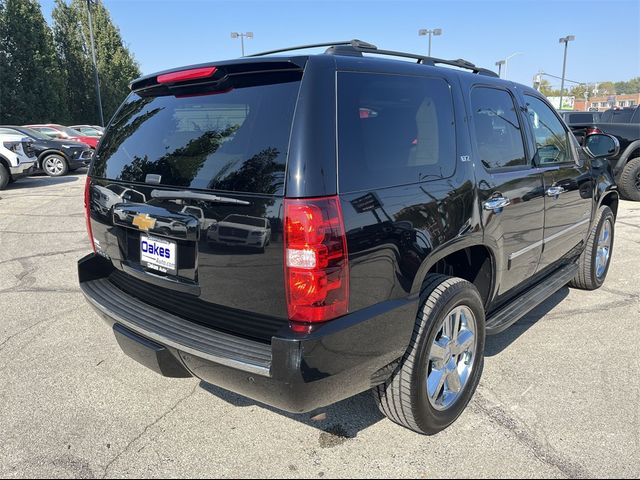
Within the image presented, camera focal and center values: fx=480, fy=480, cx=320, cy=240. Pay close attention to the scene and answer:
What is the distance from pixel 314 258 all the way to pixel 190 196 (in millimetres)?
676

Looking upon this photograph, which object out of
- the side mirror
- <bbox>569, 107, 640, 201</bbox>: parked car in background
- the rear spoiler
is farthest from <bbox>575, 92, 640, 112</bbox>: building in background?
the rear spoiler

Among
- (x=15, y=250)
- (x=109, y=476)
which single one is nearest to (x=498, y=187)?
(x=109, y=476)

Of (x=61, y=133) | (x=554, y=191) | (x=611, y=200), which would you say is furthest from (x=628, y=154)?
(x=61, y=133)

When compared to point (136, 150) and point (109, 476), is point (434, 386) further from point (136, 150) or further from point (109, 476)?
point (136, 150)

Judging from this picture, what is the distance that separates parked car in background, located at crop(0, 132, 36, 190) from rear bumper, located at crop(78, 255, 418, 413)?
36.9 ft

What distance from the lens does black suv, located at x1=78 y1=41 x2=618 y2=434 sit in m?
1.93

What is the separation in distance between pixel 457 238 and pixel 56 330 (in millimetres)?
3202

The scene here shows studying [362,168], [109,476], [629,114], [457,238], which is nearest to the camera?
[362,168]

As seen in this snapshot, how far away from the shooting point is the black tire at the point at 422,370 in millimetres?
2324

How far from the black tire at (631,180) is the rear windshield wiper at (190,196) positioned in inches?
405

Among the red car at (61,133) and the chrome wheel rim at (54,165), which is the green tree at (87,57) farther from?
the chrome wheel rim at (54,165)

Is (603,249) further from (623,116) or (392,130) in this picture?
(623,116)

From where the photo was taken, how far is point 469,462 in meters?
2.35

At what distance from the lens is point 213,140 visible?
2.20 m
